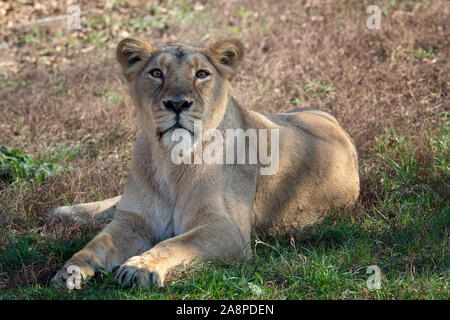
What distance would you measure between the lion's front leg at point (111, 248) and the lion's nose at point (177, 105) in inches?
36.3

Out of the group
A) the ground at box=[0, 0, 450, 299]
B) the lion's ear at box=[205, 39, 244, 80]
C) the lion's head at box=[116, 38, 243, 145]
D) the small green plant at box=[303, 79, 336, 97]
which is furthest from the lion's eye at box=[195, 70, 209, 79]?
the small green plant at box=[303, 79, 336, 97]

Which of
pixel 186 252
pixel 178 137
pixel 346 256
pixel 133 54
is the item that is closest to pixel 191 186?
pixel 178 137

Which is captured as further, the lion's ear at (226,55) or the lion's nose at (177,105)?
the lion's ear at (226,55)

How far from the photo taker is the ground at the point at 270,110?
4.00m

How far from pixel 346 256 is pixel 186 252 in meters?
1.09

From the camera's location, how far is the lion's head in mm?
4176

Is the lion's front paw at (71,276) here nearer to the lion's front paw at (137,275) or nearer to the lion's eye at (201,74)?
the lion's front paw at (137,275)

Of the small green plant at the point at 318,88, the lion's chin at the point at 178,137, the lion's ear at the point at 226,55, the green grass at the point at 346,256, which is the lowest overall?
the green grass at the point at 346,256

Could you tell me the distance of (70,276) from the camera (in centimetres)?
388

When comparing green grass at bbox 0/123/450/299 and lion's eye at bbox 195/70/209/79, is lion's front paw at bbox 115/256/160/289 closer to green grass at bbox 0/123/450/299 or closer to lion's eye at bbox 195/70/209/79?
green grass at bbox 0/123/450/299

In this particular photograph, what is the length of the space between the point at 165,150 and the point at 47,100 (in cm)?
403

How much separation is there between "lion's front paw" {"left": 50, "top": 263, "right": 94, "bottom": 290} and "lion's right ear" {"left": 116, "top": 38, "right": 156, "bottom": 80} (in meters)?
1.44

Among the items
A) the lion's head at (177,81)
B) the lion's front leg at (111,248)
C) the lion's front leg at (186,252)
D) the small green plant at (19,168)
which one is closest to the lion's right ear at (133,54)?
the lion's head at (177,81)
